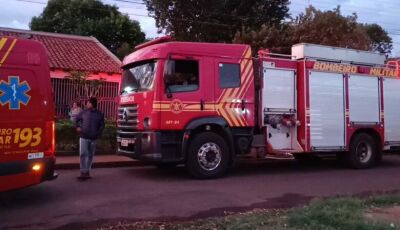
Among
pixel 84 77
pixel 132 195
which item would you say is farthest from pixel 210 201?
pixel 84 77

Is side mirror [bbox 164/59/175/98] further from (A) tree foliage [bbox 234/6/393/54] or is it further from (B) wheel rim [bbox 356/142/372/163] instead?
(A) tree foliage [bbox 234/6/393/54]

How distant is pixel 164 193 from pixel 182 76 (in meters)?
2.76

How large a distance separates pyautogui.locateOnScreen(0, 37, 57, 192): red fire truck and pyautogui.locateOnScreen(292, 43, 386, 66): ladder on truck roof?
673 centimetres

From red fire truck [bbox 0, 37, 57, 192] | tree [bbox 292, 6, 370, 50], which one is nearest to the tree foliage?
tree [bbox 292, 6, 370, 50]

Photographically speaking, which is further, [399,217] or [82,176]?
[82,176]

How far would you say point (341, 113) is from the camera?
12953 mm

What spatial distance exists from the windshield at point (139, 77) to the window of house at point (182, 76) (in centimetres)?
37

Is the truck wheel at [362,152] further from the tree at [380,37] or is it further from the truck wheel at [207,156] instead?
the tree at [380,37]

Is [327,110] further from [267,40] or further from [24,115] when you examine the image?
[267,40]

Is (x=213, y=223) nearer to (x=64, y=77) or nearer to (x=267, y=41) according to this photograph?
(x=64, y=77)

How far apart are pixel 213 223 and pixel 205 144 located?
419cm

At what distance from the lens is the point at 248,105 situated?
11.5 metres

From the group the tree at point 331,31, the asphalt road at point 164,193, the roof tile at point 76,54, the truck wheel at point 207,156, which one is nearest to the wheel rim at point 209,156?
the truck wheel at point 207,156

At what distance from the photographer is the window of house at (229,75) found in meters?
11.2
